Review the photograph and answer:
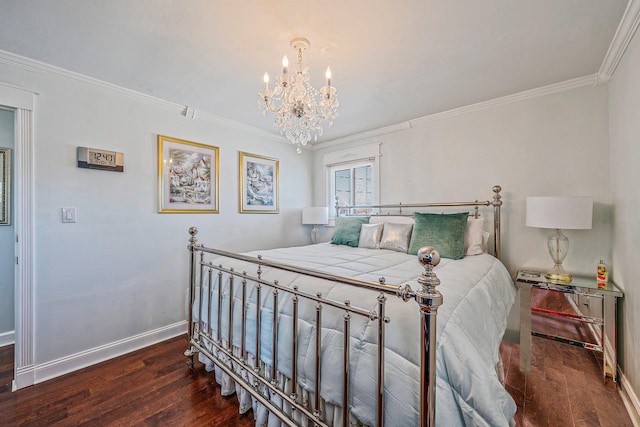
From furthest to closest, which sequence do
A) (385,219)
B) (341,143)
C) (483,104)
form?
1. (341,143)
2. (385,219)
3. (483,104)

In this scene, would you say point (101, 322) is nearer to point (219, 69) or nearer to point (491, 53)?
point (219, 69)

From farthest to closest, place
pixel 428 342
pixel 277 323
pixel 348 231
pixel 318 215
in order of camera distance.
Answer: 1. pixel 318 215
2. pixel 348 231
3. pixel 277 323
4. pixel 428 342

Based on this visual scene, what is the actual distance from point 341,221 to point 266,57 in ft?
6.38

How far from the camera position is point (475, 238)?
98.8 inches

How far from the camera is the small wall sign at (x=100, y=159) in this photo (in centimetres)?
216

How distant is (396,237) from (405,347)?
1855mm

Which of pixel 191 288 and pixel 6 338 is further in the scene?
pixel 6 338

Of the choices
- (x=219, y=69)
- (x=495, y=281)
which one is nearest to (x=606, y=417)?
(x=495, y=281)

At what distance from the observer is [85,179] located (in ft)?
7.26

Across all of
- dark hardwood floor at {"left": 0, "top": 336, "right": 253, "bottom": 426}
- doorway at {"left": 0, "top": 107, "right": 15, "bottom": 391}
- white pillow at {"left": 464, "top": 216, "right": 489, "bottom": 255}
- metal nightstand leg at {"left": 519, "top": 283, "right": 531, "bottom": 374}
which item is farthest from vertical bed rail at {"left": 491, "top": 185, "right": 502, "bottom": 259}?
doorway at {"left": 0, "top": 107, "right": 15, "bottom": 391}

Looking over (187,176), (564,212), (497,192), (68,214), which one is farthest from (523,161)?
(68,214)

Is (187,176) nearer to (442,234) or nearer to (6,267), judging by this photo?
(6,267)

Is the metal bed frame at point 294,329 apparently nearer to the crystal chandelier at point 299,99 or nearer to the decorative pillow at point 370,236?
the crystal chandelier at point 299,99

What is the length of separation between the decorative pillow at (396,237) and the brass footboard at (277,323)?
154 cm
